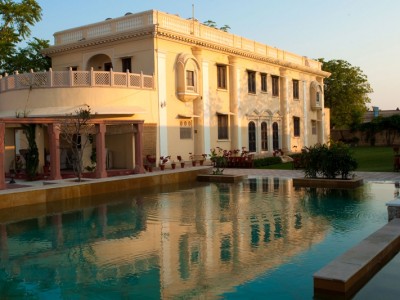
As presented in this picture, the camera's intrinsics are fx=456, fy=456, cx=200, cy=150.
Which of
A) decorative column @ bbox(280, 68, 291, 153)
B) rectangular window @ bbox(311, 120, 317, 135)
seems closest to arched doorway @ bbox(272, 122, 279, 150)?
decorative column @ bbox(280, 68, 291, 153)

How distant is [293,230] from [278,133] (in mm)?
24774

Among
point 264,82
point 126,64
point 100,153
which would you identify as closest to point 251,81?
point 264,82

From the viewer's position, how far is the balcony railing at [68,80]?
20547mm

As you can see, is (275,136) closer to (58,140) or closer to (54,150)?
(58,140)

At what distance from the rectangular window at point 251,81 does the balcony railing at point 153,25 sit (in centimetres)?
141

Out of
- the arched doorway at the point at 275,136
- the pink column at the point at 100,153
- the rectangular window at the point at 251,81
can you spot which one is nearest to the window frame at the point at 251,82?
the rectangular window at the point at 251,81

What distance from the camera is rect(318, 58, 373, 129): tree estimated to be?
51.3m

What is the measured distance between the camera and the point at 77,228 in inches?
393

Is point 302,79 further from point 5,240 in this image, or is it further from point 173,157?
point 5,240

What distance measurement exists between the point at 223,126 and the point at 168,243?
19892mm

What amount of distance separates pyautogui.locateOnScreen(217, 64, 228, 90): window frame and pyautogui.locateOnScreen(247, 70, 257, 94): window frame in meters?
2.32

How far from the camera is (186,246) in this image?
7.96 metres

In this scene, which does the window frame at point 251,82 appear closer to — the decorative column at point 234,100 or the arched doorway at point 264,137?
the decorative column at point 234,100

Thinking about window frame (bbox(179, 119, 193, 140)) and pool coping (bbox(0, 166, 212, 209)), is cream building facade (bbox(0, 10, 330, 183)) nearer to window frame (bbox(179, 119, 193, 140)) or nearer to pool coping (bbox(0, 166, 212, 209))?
window frame (bbox(179, 119, 193, 140))
